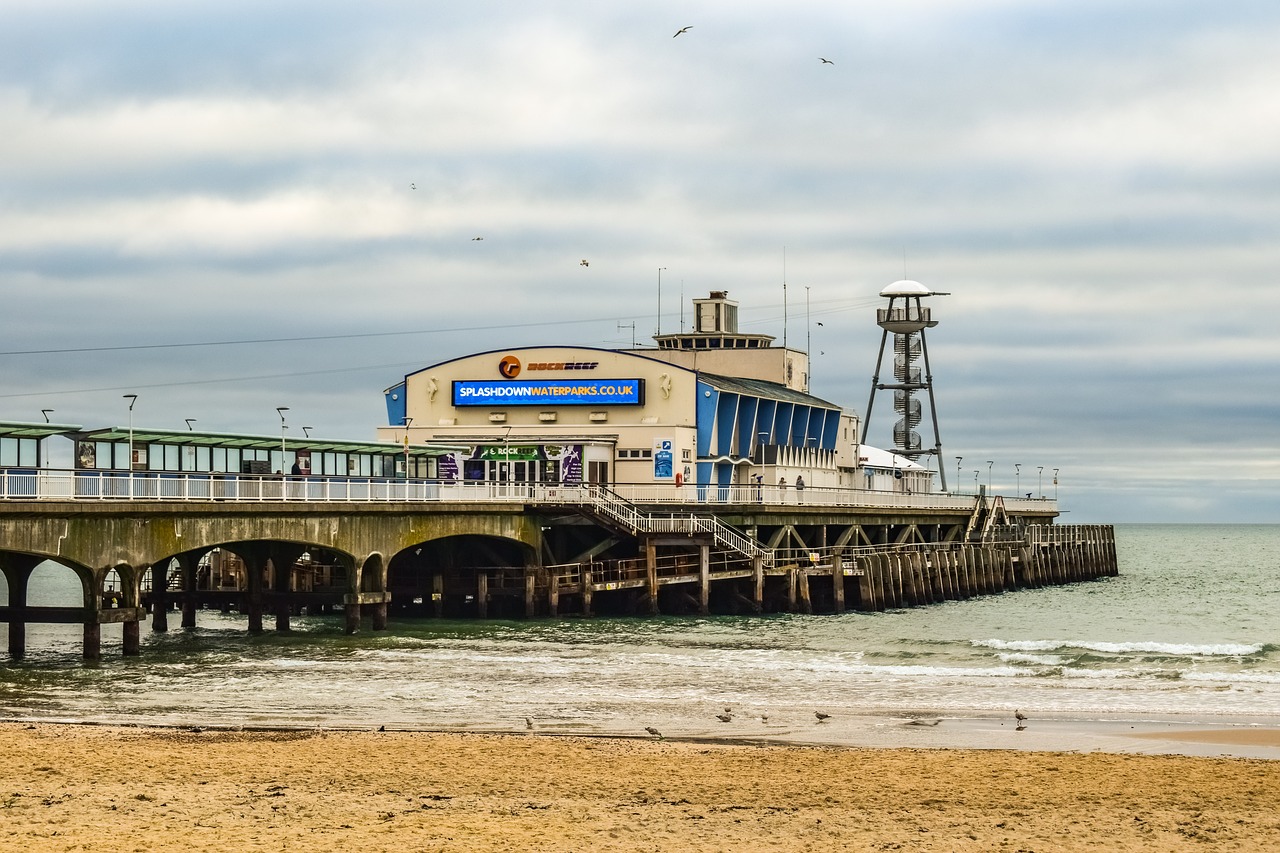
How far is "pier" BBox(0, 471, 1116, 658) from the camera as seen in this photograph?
42406mm

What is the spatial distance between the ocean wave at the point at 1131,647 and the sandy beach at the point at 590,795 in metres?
23.1

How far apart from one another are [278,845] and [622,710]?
604 inches

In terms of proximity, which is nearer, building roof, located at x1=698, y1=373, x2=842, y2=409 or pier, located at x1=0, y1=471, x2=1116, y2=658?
pier, located at x1=0, y1=471, x2=1116, y2=658

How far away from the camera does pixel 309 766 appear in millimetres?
26562

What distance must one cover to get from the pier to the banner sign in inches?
193

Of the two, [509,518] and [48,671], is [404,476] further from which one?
[48,671]

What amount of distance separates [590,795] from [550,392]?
52.8 metres

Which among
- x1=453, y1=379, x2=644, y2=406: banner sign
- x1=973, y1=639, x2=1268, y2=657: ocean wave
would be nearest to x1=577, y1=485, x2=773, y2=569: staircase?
x1=453, y1=379, x2=644, y2=406: banner sign

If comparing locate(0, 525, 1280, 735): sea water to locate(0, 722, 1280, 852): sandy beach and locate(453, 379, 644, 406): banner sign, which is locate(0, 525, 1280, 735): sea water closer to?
locate(0, 722, 1280, 852): sandy beach

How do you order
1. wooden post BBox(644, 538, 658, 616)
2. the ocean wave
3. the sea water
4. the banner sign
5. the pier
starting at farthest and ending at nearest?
the banner sign, wooden post BBox(644, 538, 658, 616), the ocean wave, the pier, the sea water

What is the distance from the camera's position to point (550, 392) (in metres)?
76.6

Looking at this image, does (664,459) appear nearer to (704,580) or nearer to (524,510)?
(704,580)

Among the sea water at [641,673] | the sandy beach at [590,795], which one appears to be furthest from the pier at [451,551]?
the sandy beach at [590,795]

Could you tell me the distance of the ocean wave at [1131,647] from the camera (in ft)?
168
